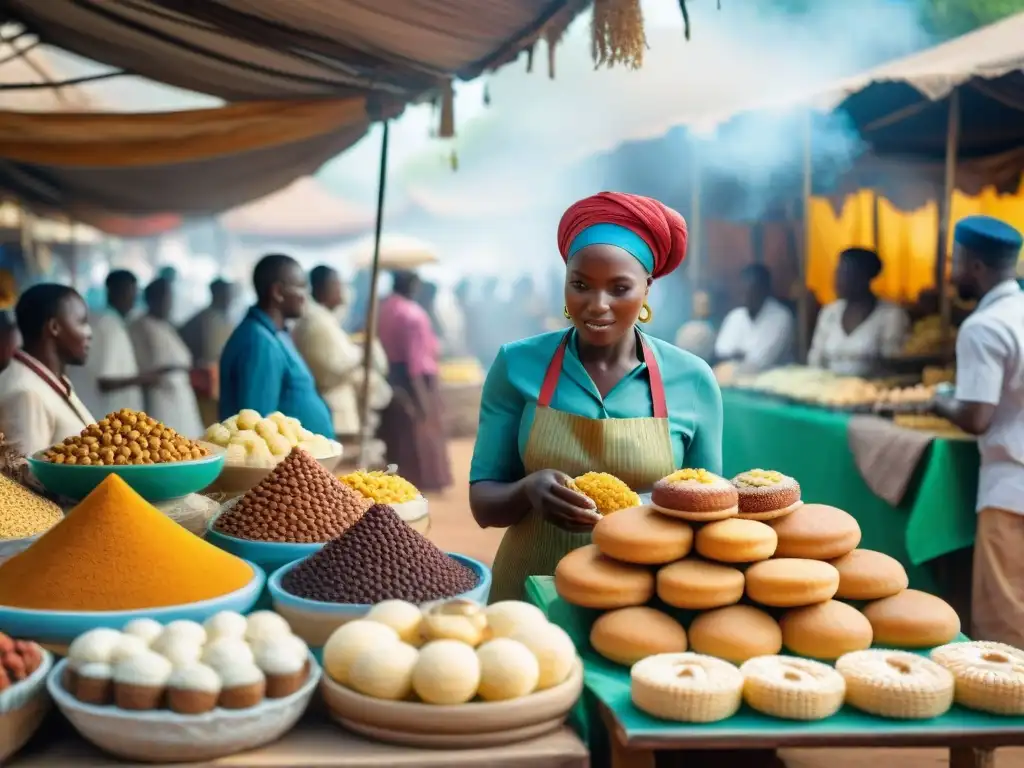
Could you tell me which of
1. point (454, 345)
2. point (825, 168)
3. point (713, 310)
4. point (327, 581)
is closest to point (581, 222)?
point (327, 581)

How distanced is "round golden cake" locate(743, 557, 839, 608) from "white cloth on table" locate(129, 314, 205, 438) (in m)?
5.53

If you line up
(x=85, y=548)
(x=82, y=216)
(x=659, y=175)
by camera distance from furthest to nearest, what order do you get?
(x=659, y=175), (x=82, y=216), (x=85, y=548)

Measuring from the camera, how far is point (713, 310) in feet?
36.8

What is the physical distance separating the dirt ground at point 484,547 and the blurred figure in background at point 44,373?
2444 mm

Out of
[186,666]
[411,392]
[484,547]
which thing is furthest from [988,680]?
[411,392]

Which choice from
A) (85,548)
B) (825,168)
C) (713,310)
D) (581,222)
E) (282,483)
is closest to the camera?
(85,548)

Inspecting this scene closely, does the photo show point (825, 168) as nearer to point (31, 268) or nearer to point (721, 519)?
point (721, 519)

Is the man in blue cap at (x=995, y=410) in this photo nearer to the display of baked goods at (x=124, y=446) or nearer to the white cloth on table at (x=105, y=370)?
the display of baked goods at (x=124, y=446)

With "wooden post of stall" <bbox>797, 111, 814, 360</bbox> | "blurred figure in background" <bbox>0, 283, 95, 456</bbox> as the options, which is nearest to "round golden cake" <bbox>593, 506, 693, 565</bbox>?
"blurred figure in background" <bbox>0, 283, 95, 456</bbox>

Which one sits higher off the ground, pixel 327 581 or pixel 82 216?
pixel 82 216

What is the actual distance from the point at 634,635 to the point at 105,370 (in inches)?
209

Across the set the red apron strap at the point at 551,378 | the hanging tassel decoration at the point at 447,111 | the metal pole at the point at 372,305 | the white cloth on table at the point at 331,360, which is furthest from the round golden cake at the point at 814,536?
the white cloth on table at the point at 331,360

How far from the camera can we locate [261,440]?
2672 millimetres

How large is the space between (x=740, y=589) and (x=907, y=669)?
0.27 meters
